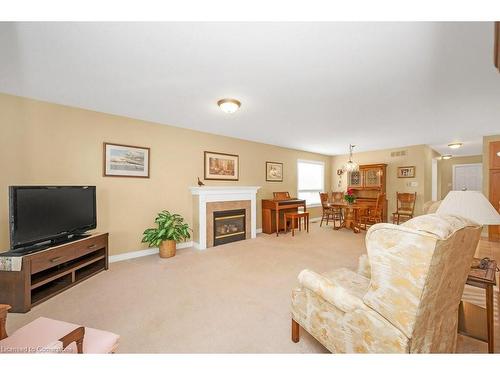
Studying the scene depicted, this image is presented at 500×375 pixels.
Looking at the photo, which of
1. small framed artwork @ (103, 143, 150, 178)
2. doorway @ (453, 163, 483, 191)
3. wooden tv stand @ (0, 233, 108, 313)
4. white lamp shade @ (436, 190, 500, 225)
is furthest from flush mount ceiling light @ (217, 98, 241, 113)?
doorway @ (453, 163, 483, 191)

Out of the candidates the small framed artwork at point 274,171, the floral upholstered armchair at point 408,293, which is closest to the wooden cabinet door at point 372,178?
the small framed artwork at point 274,171

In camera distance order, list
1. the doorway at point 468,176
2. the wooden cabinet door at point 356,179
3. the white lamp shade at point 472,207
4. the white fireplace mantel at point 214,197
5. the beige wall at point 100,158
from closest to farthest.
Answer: the white lamp shade at point 472,207 → the beige wall at point 100,158 → the white fireplace mantel at point 214,197 → the wooden cabinet door at point 356,179 → the doorway at point 468,176

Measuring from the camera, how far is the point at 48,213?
91.4 inches

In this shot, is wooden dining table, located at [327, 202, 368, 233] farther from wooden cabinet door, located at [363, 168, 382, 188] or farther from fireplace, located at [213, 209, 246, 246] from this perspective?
fireplace, located at [213, 209, 246, 246]

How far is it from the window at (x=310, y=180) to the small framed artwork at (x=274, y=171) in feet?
3.09

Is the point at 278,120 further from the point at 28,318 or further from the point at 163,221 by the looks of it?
the point at 28,318

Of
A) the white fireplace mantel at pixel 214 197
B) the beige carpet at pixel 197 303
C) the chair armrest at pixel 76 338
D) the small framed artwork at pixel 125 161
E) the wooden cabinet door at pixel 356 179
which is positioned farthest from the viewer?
the wooden cabinet door at pixel 356 179

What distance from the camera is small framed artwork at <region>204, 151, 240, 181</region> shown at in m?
4.41

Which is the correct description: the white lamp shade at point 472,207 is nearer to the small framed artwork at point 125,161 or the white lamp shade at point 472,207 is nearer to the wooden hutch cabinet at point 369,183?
the small framed artwork at point 125,161

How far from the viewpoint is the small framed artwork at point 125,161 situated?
320cm

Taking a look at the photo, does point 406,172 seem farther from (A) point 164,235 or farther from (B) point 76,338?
(B) point 76,338

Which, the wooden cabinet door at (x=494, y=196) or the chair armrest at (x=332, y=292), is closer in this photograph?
the chair armrest at (x=332, y=292)

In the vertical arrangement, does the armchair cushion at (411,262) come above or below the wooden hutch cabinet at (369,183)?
below
